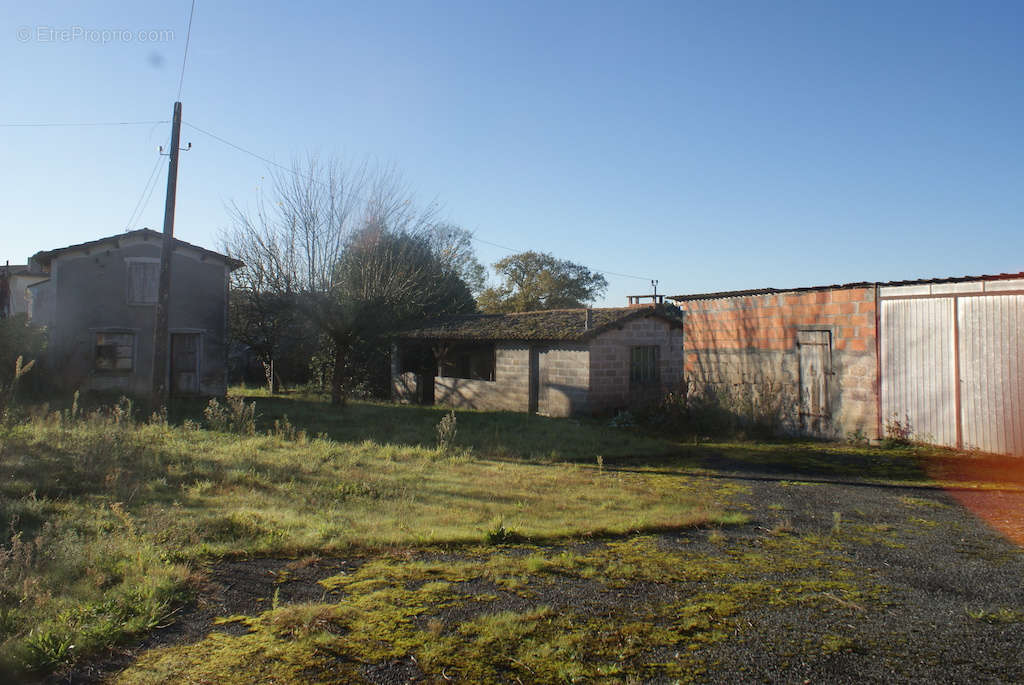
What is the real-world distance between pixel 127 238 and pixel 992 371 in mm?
21382

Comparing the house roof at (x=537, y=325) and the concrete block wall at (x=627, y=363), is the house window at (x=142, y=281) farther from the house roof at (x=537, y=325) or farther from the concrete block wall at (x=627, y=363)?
the concrete block wall at (x=627, y=363)

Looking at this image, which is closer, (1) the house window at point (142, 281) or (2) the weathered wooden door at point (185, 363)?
(1) the house window at point (142, 281)

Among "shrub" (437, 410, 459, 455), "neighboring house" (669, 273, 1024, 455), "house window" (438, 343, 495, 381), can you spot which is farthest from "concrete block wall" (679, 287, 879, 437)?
"house window" (438, 343, 495, 381)

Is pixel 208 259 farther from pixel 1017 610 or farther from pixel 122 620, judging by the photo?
pixel 1017 610

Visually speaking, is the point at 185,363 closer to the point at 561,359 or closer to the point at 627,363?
the point at 561,359

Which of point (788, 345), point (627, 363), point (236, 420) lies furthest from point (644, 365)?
point (236, 420)

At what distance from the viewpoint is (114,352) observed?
19.4m

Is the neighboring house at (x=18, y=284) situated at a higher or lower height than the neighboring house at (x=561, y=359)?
higher

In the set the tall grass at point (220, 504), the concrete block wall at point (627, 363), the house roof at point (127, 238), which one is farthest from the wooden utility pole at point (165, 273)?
the concrete block wall at point (627, 363)

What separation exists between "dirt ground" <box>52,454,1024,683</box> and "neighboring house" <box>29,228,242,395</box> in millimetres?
16834

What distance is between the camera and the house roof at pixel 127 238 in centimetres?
1826

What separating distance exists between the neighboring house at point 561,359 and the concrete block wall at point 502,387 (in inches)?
1.2

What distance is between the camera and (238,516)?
21.6 ft

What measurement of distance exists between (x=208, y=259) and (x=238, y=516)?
16.1m
